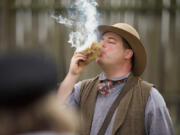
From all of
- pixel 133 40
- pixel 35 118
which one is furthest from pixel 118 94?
pixel 35 118

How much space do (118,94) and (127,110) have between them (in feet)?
0.59

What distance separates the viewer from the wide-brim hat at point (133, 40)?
8.88ft

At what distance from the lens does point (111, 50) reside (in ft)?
8.71

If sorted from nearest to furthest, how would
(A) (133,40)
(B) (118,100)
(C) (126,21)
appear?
(B) (118,100) < (A) (133,40) < (C) (126,21)

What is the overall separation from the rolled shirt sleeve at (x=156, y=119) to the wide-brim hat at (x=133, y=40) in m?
0.42

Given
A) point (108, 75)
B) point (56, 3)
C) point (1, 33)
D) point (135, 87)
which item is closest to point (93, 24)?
point (108, 75)

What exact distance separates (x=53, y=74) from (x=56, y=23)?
3.06 meters

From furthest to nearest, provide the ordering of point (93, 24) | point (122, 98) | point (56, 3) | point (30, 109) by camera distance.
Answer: point (56, 3), point (93, 24), point (122, 98), point (30, 109)

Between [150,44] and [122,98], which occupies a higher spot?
[150,44]

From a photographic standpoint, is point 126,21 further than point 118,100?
Yes

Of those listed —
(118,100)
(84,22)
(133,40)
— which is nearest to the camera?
(118,100)

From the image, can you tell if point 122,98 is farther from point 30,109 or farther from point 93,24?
point 30,109

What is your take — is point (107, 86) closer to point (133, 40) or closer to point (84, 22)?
point (133, 40)

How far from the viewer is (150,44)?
3969 mm
